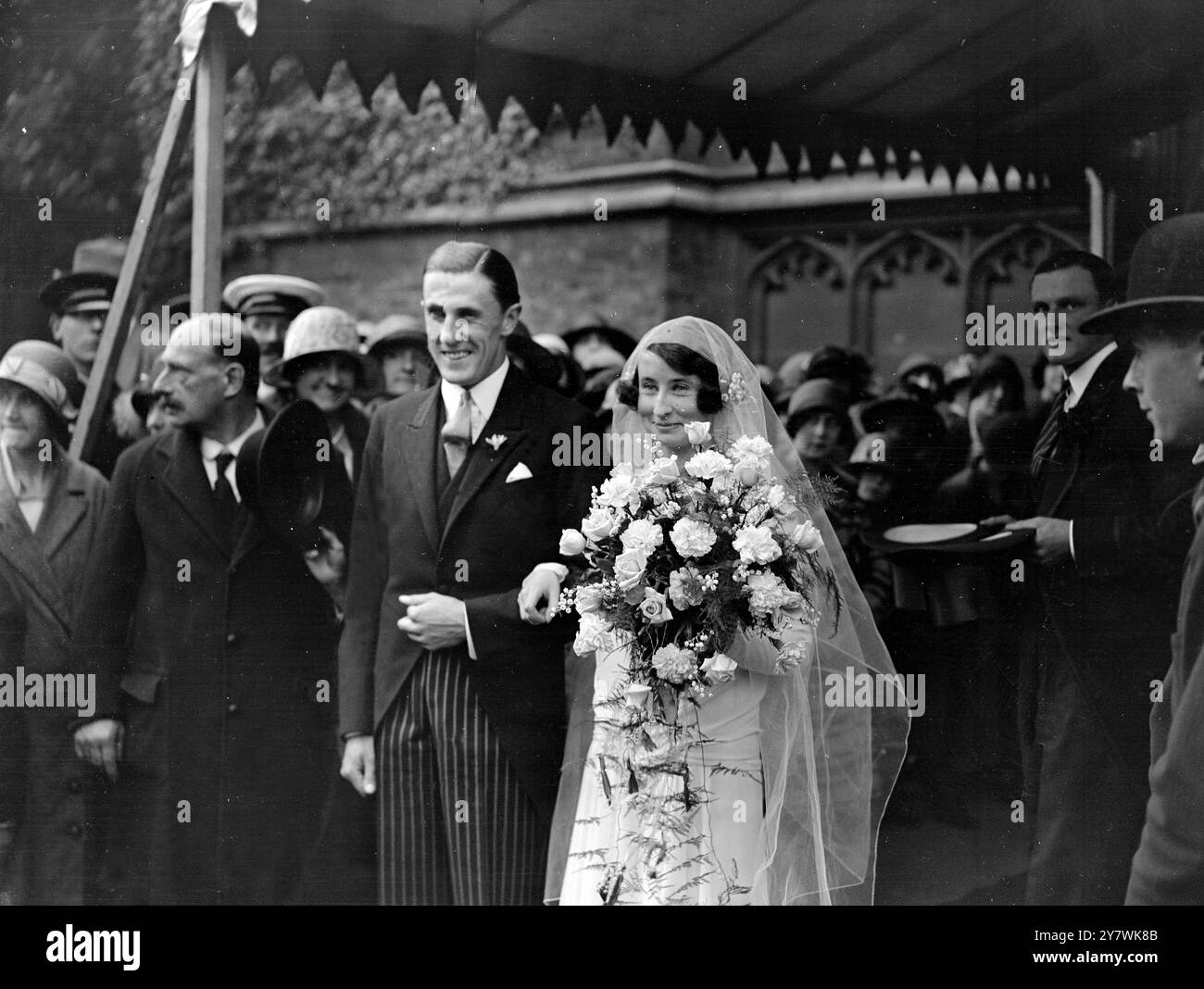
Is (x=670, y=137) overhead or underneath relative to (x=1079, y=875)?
overhead

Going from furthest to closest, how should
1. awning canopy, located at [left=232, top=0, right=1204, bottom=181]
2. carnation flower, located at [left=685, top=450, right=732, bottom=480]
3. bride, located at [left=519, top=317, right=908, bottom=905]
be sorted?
1. awning canopy, located at [left=232, top=0, right=1204, bottom=181]
2. bride, located at [left=519, top=317, right=908, bottom=905]
3. carnation flower, located at [left=685, top=450, right=732, bottom=480]

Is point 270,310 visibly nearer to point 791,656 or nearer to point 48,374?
point 48,374

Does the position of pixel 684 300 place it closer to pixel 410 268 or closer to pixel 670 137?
pixel 670 137

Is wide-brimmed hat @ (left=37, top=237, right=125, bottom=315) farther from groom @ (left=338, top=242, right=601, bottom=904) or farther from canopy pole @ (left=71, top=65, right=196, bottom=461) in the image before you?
groom @ (left=338, top=242, right=601, bottom=904)

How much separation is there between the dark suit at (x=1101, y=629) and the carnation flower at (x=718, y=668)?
5.37 ft

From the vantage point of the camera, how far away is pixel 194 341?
5.61m

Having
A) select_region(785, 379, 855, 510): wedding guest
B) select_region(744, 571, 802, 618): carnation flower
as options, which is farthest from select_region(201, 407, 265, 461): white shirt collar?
select_region(744, 571, 802, 618): carnation flower

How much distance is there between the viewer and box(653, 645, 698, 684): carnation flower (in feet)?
14.1

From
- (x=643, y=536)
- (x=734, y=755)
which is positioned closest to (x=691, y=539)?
(x=643, y=536)

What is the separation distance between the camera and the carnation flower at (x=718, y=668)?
4.29m
